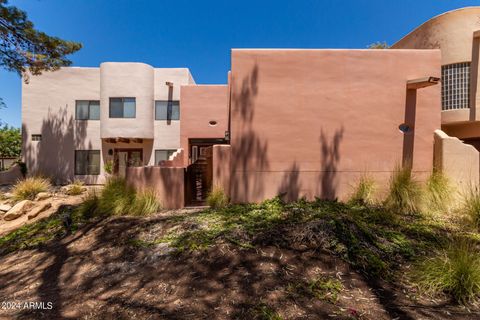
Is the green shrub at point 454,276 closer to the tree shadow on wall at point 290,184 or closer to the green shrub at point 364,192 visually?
the green shrub at point 364,192

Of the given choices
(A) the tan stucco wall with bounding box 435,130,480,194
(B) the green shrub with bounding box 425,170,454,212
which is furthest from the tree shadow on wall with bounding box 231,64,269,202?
(A) the tan stucco wall with bounding box 435,130,480,194

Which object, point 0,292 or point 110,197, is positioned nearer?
point 0,292

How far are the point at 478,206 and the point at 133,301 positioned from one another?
6995 millimetres

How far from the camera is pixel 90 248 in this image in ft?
17.7

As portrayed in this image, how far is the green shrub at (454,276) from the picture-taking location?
3.36m

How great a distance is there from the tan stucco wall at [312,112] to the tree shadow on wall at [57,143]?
43.9 ft

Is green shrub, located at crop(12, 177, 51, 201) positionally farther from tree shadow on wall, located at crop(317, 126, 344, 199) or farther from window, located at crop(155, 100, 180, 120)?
tree shadow on wall, located at crop(317, 126, 344, 199)

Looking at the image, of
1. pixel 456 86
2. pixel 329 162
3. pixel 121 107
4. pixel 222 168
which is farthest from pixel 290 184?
pixel 121 107

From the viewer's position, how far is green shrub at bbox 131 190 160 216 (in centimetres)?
681

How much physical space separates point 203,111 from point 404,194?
10.4m

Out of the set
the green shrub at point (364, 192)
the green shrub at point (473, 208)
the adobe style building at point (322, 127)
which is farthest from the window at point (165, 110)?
the green shrub at point (473, 208)

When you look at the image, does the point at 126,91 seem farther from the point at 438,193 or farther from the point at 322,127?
the point at 438,193

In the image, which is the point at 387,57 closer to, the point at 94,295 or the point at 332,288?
the point at 332,288

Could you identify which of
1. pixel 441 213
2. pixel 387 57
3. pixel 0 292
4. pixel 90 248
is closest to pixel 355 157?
pixel 441 213
